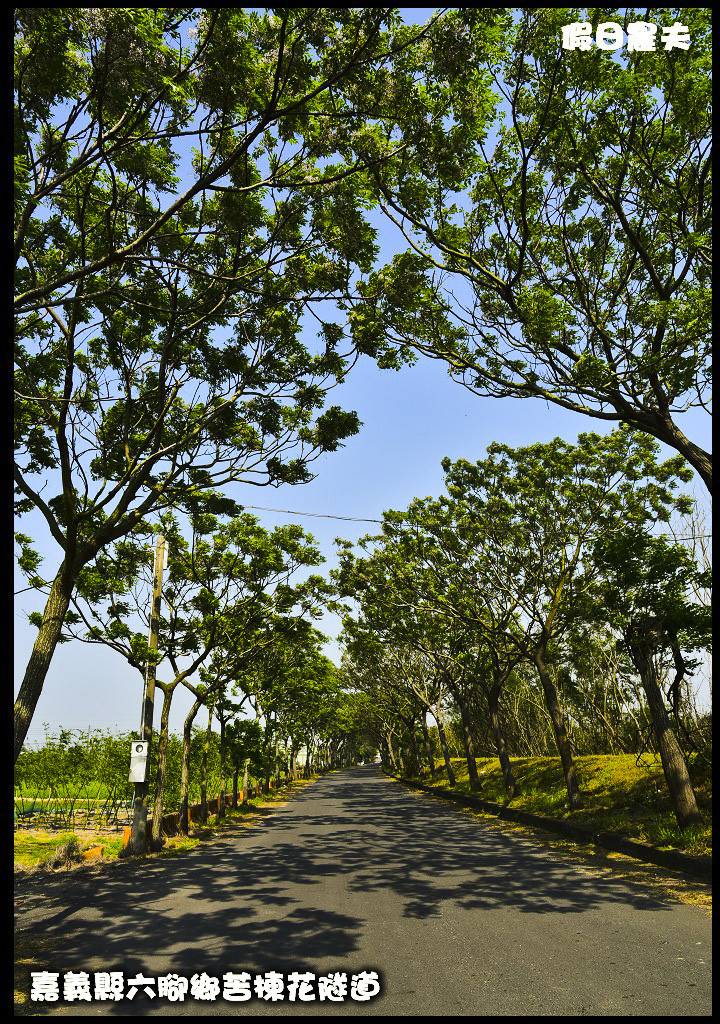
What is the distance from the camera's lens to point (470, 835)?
13812 mm

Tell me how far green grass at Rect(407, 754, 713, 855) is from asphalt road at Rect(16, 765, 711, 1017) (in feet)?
5.72

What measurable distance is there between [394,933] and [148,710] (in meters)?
9.08

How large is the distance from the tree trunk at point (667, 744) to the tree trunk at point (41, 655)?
31.9 feet

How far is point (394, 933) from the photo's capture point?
6168mm

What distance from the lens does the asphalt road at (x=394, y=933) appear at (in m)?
4.54

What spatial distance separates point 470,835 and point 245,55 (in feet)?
47.8

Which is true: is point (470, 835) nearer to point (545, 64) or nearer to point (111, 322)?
point (111, 322)

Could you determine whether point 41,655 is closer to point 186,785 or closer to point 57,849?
point 57,849

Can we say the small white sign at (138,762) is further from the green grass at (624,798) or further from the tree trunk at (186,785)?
the green grass at (624,798)

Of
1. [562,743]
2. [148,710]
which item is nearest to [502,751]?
[562,743]

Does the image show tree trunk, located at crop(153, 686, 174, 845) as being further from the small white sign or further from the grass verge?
the small white sign

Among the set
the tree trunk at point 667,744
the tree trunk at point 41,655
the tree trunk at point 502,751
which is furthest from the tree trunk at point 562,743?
the tree trunk at point 41,655

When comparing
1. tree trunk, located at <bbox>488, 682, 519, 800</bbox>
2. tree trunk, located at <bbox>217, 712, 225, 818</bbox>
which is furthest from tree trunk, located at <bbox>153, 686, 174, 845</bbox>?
tree trunk, located at <bbox>488, 682, 519, 800</bbox>
